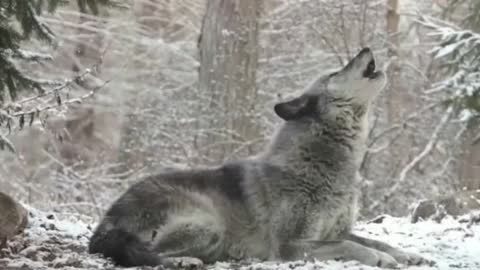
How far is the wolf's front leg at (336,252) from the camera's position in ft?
15.6

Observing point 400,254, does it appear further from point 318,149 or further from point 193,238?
point 193,238

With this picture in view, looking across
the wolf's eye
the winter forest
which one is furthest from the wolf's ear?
the winter forest

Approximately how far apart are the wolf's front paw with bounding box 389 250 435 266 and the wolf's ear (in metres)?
1.23

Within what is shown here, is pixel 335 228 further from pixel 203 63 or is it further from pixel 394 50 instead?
pixel 394 50

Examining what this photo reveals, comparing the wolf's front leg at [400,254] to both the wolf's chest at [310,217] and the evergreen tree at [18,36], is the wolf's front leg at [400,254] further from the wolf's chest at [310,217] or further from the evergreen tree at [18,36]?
the evergreen tree at [18,36]

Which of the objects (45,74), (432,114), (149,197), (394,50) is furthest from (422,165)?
(149,197)

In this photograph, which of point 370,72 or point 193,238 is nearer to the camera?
point 193,238

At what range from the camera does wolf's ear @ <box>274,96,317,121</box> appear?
5566 mm

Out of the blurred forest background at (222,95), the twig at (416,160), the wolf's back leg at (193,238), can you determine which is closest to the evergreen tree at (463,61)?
the wolf's back leg at (193,238)

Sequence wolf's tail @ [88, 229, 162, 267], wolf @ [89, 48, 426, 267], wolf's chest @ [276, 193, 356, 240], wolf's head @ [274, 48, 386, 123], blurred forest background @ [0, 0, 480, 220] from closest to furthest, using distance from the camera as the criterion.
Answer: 1. wolf's tail @ [88, 229, 162, 267]
2. wolf @ [89, 48, 426, 267]
3. wolf's chest @ [276, 193, 356, 240]
4. wolf's head @ [274, 48, 386, 123]
5. blurred forest background @ [0, 0, 480, 220]

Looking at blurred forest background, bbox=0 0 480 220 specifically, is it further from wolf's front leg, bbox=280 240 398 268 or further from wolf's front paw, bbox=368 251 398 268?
wolf's front paw, bbox=368 251 398 268

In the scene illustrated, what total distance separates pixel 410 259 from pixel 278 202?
3.07 ft

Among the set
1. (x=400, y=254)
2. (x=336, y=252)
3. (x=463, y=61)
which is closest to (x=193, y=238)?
(x=336, y=252)

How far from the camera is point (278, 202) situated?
16.9ft
